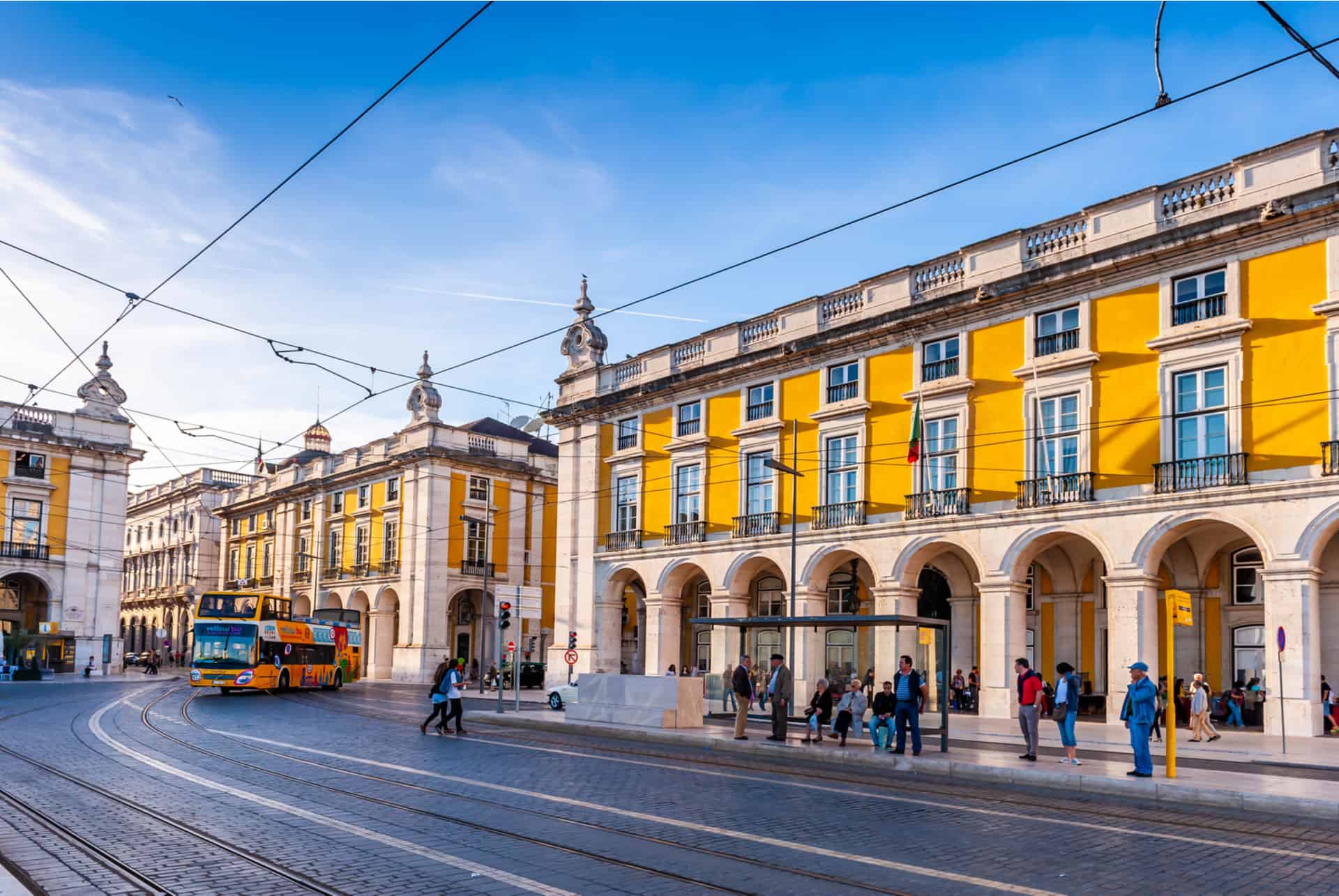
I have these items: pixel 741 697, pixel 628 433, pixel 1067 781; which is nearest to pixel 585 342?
pixel 628 433

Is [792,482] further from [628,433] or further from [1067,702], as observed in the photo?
[1067,702]

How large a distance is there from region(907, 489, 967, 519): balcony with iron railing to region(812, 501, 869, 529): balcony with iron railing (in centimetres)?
173

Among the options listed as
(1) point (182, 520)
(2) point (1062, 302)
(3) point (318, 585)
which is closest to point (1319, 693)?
(2) point (1062, 302)

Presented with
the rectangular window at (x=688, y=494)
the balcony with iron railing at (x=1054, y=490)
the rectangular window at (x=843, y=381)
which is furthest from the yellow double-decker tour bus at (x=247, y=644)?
the balcony with iron railing at (x=1054, y=490)

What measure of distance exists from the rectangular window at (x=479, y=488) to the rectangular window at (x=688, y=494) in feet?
76.4

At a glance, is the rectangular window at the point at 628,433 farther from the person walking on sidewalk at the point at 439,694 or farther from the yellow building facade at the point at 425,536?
the person walking on sidewalk at the point at 439,694

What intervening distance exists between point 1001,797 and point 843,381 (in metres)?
22.3

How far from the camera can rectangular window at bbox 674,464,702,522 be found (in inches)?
1601

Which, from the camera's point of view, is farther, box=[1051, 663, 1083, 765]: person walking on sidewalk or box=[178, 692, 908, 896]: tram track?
box=[1051, 663, 1083, 765]: person walking on sidewalk

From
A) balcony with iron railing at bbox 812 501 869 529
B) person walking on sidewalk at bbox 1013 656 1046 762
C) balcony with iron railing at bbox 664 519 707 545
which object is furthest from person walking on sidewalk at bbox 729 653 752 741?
balcony with iron railing at bbox 664 519 707 545

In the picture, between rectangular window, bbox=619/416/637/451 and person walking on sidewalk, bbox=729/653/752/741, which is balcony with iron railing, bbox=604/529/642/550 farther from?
person walking on sidewalk, bbox=729/653/752/741

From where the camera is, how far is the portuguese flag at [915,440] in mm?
30703

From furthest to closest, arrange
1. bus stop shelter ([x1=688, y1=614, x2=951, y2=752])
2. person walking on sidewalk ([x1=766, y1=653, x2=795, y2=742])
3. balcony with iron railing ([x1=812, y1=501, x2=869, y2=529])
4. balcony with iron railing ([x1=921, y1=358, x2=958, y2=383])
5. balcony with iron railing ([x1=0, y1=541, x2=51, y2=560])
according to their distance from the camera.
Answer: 1. balcony with iron railing ([x1=0, y1=541, x2=51, y2=560])
2. balcony with iron railing ([x1=812, y1=501, x2=869, y2=529])
3. balcony with iron railing ([x1=921, y1=358, x2=958, y2=383])
4. person walking on sidewalk ([x1=766, y1=653, x2=795, y2=742])
5. bus stop shelter ([x1=688, y1=614, x2=951, y2=752])

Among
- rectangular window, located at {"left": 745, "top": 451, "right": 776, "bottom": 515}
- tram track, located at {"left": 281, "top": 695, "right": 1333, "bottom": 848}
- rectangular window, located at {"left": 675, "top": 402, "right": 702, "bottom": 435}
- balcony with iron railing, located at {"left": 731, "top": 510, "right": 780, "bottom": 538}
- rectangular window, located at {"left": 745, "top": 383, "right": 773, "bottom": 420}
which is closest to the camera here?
tram track, located at {"left": 281, "top": 695, "right": 1333, "bottom": 848}
